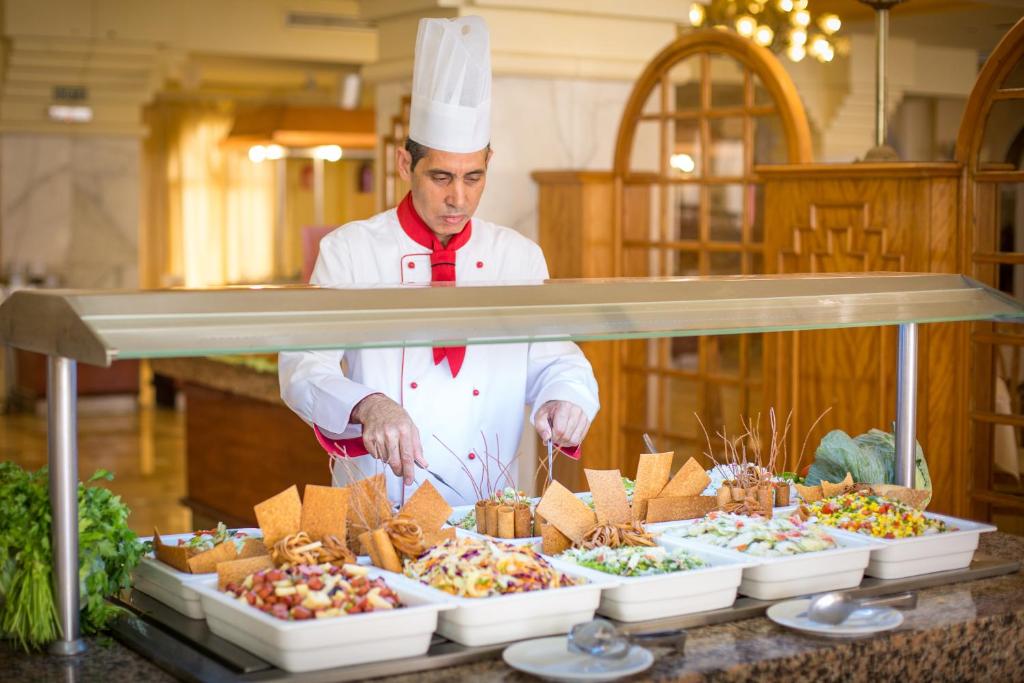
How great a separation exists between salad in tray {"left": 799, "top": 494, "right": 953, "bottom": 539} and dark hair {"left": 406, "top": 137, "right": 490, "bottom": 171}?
106cm

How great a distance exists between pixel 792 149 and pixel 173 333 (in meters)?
3.56

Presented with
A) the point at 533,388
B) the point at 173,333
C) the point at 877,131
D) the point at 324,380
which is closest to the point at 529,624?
the point at 173,333

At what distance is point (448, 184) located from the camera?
2674 millimetres

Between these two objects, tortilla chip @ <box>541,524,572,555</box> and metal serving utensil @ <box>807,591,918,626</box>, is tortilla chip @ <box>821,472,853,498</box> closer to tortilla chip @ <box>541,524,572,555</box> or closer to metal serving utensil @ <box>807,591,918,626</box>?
metal serving utensil @ <box>807,591,918,626</box>

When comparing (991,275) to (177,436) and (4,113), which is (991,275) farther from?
(4,113)

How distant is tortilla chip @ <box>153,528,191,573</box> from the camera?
6.03ft

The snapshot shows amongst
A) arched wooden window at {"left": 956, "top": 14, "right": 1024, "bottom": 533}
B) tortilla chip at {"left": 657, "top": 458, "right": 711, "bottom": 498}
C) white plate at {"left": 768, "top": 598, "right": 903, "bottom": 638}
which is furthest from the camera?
arched wooden window at {"left": 956, "top": 14, "right": 1024, "bottom": 533}

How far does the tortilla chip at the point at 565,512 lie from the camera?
198 cm

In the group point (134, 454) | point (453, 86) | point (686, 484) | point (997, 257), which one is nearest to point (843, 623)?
point (686, 484)

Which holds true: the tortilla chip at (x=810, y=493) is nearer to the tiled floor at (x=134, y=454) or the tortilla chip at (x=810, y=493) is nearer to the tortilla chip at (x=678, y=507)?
the tortilla chip at (x=678, y=507)

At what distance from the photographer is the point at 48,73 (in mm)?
10148

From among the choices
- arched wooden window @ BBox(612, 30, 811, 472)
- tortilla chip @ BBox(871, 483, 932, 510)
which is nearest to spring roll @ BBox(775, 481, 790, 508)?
tortilla chip @ BBox(871, 483, 932, 510)

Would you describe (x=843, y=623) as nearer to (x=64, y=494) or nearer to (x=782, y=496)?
(x=782, y=496)

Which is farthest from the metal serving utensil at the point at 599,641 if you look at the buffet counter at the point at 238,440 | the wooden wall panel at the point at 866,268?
the buffet counter at the point at 238,440
